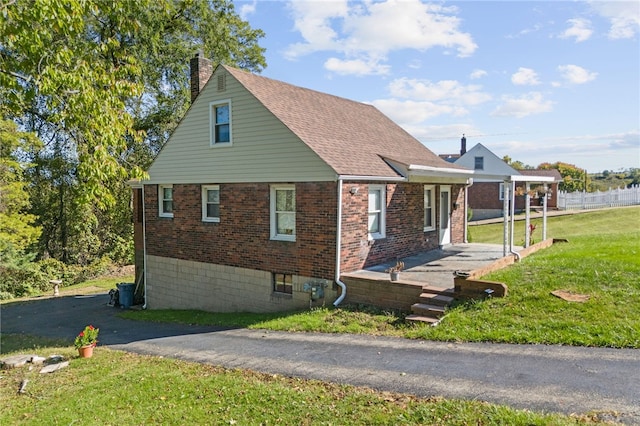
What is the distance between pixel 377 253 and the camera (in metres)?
12.9

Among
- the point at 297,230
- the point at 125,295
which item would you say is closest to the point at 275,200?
the point at 297,230

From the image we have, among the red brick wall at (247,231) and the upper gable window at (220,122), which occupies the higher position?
the upper gable window at (220,122)

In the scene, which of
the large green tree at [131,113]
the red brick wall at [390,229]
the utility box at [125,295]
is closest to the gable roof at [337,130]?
the red brick wall at [390,229]

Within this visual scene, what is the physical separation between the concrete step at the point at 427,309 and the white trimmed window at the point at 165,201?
1049 centimetres

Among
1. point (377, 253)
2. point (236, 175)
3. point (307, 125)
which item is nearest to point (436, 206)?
point (377, 253)

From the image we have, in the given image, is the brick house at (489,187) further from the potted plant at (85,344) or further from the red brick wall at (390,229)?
the potted plant at (85,344)

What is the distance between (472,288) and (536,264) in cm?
297

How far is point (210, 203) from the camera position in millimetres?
15133

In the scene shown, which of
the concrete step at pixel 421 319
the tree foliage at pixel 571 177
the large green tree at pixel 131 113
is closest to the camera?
the concrete step at pixel 421 319

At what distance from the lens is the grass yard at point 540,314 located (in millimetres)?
7660

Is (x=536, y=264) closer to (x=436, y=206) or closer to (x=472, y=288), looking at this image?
(x=472, y=288)

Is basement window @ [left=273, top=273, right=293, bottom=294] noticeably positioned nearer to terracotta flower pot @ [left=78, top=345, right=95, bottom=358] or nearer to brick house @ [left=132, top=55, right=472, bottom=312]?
brick house @ [left=132, top=55, right=472, bottom=312]

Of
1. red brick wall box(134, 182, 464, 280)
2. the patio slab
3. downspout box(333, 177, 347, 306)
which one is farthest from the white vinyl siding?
the patio slab

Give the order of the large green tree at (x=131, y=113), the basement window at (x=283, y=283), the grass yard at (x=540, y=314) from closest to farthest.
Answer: the grass yard at (x=540, y=314), the basement window at (x=283, y=283), the large green tree at (x=131, y=113)
